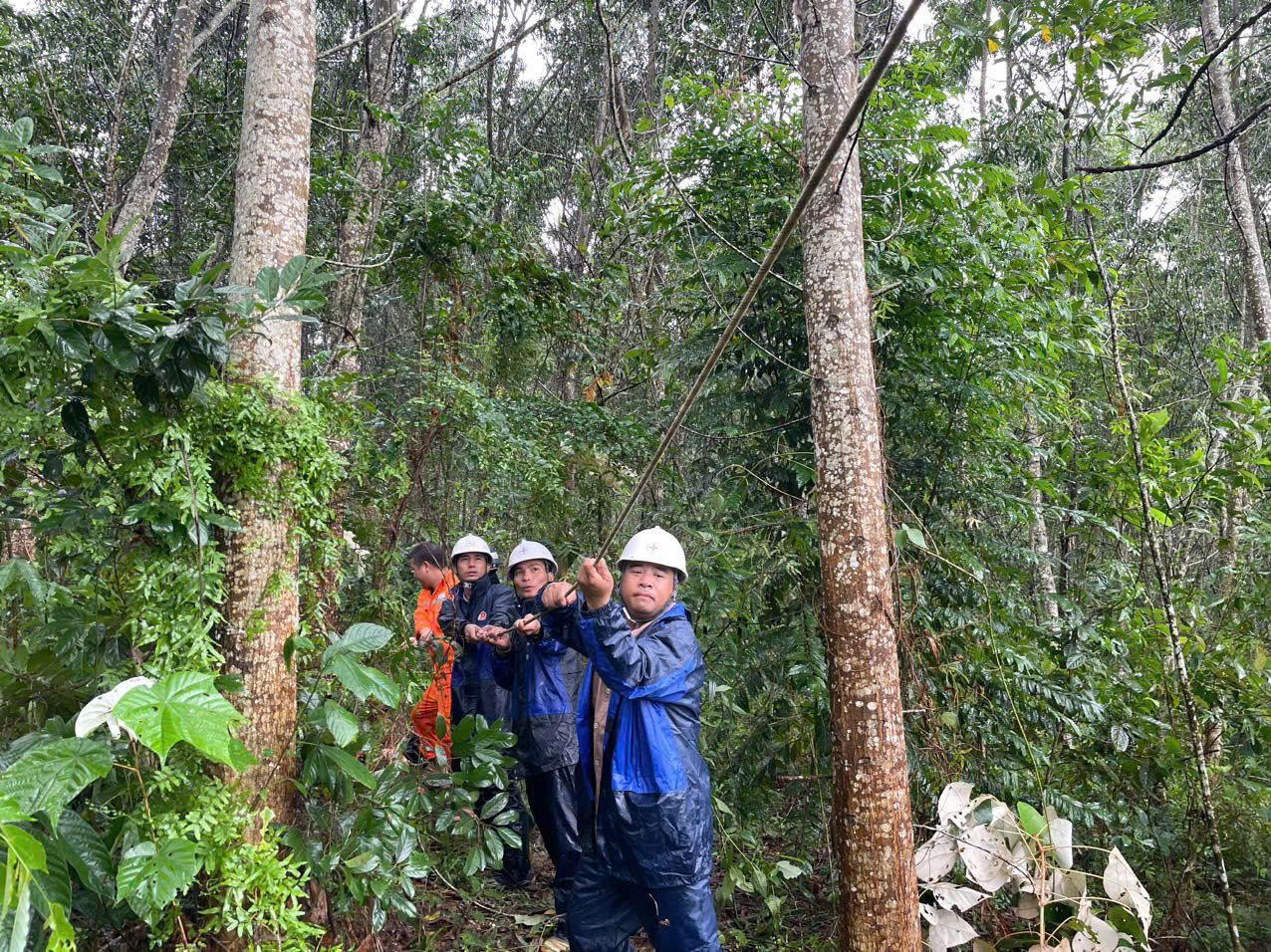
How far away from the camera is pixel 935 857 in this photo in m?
2.94

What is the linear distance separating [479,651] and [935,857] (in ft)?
7.71

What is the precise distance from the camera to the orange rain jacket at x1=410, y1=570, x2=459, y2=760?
3314 mm

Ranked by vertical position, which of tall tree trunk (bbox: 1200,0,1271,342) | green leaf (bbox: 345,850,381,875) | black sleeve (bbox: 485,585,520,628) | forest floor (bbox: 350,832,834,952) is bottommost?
forest floor (bbox: 350,832,834,952)

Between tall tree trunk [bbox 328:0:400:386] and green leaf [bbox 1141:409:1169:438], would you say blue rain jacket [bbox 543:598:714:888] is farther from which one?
tall tree trunk [bbox 328:0:400:386]

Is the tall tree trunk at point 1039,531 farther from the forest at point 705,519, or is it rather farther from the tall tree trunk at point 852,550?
the tall tree trunk at point 852,550

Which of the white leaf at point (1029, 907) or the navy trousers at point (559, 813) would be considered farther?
the navy trousers at point (559, 813)

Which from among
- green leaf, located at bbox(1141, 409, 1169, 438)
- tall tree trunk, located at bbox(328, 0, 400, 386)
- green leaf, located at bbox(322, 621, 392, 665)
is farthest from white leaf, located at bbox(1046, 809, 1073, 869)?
tall tree trunk, located at bbox(328, 0, 400, 386)

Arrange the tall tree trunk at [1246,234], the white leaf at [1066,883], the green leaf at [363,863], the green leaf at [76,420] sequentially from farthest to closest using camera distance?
the tall tree trunk at [1246,234]
the white leaf at [1066,883]
the green leaf at [363,863]
the green leaf at [76,420]

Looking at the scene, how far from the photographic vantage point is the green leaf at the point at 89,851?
6.05ft

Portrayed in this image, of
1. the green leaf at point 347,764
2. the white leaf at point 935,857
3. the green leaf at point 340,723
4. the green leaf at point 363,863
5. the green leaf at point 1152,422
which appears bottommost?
the white leaf at point 935,857

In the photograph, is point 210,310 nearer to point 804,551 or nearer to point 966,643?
point 804,551

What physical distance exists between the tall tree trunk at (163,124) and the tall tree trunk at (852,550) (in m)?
4.64

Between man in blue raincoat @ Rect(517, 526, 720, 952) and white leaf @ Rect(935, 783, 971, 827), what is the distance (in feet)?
3.05

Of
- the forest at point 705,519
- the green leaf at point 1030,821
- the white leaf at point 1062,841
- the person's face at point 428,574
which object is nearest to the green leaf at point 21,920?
the forest at point 705,519
